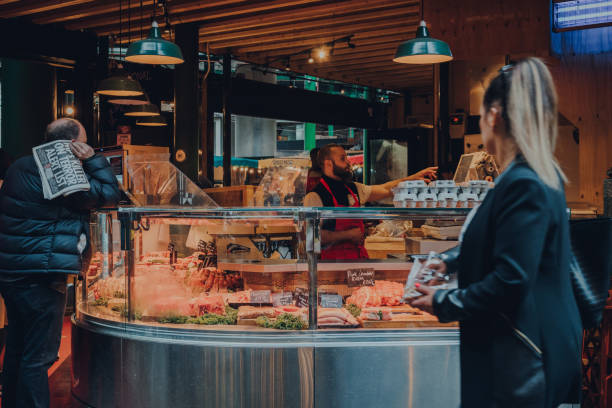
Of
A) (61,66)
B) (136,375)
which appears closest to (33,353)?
(136,375)

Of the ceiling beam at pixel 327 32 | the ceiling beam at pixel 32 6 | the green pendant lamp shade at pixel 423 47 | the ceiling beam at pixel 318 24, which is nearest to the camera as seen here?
the green pendant lamp shade at pixel 423 47

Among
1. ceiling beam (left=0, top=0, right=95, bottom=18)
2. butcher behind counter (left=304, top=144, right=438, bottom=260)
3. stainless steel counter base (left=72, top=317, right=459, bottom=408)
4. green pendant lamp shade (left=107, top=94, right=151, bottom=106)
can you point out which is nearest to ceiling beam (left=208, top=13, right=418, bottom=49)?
green pendant lamp shade (left=107, top=94, right=151, bottom=106)

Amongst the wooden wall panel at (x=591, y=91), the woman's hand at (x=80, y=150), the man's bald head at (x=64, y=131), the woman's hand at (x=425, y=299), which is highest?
the wooden wall panel at (x=591, y=91)

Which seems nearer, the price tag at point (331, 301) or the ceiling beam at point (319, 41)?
the price tag at point (331, 301)

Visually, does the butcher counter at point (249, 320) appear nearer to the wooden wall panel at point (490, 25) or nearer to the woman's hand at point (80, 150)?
the woman's hand at point (80, 150)

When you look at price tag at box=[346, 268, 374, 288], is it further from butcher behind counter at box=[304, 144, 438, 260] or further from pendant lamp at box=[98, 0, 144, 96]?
pendant lamp at box=[98, 0, 144, 96]

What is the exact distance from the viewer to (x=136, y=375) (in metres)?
3.59

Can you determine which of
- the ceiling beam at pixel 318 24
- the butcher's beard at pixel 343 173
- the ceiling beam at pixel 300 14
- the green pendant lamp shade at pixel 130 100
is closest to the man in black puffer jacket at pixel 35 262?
the butcher's beard at pixel 343 173

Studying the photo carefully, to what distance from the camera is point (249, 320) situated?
3617mm

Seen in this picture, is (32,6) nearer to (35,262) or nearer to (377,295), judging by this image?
(35,262)

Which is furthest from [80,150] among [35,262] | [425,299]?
[425,299]

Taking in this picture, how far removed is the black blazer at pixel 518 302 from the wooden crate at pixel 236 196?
15.8 ft

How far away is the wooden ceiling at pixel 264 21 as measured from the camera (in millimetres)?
8156

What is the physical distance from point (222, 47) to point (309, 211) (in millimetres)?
8125
